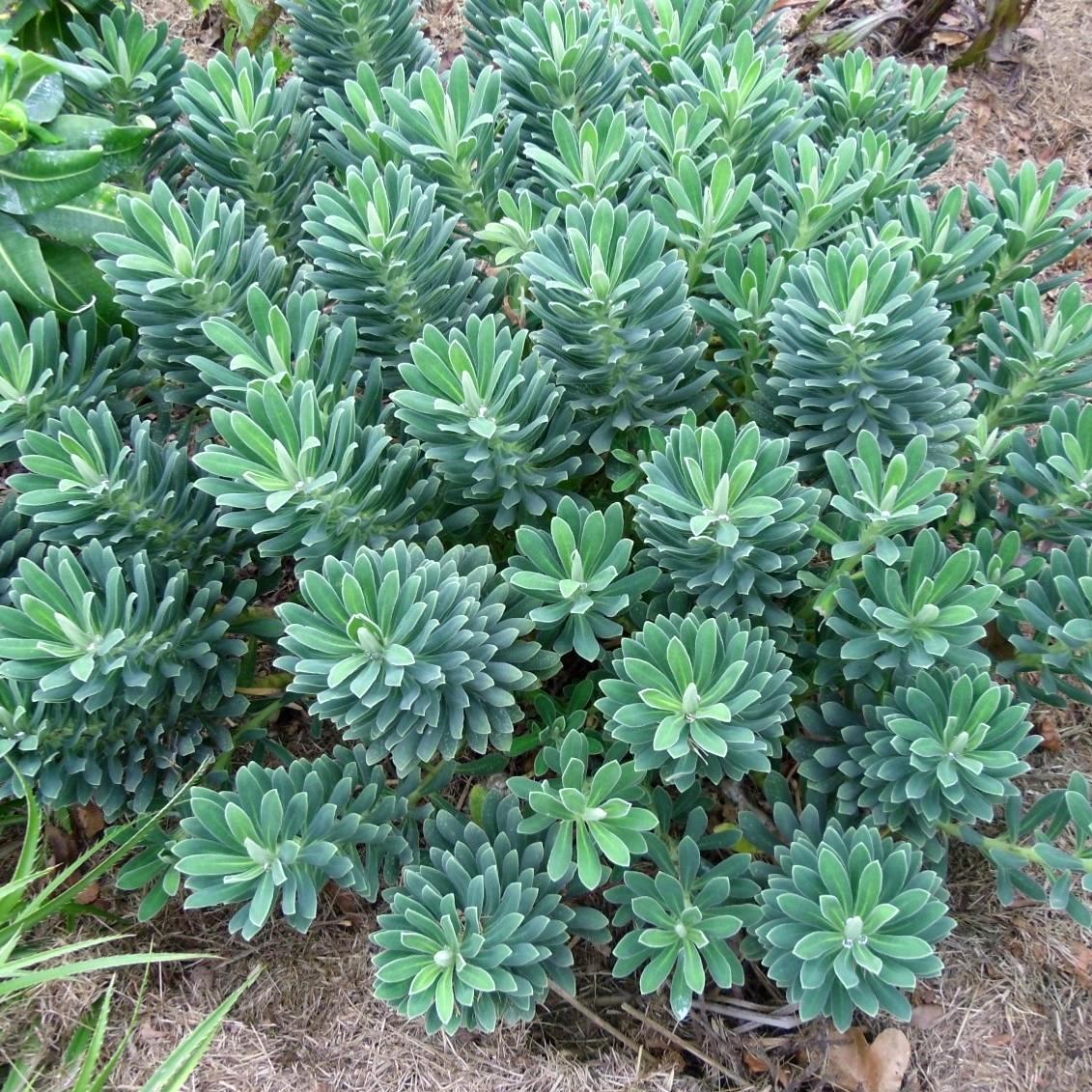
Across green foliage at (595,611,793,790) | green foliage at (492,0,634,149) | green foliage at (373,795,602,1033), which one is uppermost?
green foliage at (492,0,634,149)

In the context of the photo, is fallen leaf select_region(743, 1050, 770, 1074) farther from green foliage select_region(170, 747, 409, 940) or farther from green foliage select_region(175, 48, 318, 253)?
green foliage select_region(175, 48, 318, 253)

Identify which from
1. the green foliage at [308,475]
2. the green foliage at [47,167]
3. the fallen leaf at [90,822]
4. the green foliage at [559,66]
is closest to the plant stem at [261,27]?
the green foliage at [47,167]

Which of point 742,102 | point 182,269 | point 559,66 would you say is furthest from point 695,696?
point 559,66

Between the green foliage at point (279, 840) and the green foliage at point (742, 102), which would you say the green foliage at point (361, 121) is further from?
the green foliage at point (279, 840)

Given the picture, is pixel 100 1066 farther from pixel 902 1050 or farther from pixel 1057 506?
pixel 1057 506

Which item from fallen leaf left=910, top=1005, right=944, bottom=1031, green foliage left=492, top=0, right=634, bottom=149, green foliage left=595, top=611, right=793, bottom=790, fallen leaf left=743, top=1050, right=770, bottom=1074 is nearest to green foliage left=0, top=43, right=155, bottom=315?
green foliage left=492, top=0, right=634, bottom=149

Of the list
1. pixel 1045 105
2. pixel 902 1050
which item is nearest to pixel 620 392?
pixel 902 1050
